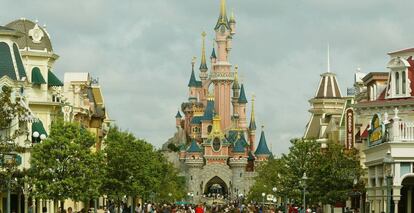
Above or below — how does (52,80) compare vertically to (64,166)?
above

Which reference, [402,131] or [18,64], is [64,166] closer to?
[18,64]

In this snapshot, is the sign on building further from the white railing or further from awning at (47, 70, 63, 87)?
awning at (47, 70, 63, 87)

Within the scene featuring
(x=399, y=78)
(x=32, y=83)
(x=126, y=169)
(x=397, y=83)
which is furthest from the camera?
(x=126, y=169)

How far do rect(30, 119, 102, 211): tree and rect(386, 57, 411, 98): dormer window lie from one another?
663 inches

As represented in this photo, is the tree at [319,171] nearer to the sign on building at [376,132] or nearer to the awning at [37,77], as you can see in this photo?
the sign on building at [376,132]

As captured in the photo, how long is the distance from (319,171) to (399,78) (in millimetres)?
13172

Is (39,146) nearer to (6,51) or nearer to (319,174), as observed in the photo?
(6,51)

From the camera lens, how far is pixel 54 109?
244 ft

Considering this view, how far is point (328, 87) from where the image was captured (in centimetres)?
10669

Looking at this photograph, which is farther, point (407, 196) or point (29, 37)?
point (29, 37)

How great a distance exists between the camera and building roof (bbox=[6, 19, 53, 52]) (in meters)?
74.2

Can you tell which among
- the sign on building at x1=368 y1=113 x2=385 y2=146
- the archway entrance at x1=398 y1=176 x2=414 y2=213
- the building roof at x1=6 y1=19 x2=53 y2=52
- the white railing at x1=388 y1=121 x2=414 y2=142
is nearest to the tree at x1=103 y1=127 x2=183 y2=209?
the building roof at x1=6 y1=19 x2=53 y2=52

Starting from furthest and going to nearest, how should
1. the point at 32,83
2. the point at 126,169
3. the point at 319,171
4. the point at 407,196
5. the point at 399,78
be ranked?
the point at 126,169
the point at 32,83
the point at 319,171
the point at 399,78
the point at 407,196

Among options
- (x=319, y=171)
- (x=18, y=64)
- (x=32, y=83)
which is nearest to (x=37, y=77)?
(x=32, y=83)
